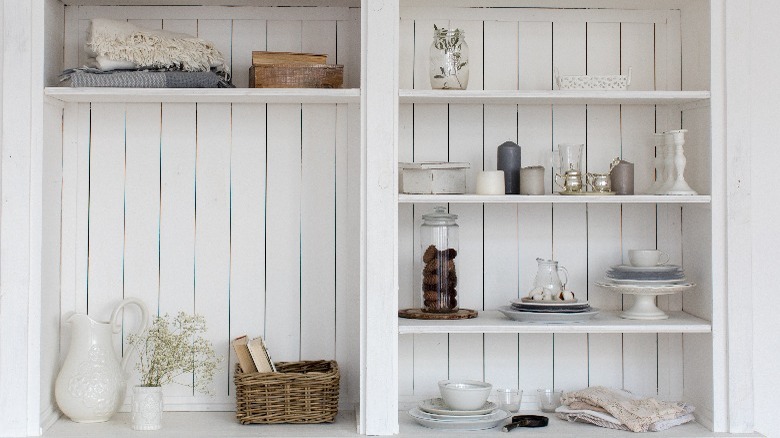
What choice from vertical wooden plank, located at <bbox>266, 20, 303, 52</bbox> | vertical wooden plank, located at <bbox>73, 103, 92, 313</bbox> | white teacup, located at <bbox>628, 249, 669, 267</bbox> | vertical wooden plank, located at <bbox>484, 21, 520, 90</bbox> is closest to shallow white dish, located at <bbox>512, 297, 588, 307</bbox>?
white teacup, located at <bbox>628, 249, 669, 267</bbox>

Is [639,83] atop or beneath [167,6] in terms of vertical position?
beneath

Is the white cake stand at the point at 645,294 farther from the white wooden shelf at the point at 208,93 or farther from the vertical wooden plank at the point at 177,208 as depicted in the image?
the vertical wooden plank at the point at 177,208

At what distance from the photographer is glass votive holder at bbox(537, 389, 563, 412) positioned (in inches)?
123

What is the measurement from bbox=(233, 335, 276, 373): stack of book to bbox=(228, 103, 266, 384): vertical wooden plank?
0.20 meters

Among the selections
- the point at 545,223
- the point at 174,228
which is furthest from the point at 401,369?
the point at 174,228

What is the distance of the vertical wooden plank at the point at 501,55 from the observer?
321 cm

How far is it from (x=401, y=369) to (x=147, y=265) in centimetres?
96

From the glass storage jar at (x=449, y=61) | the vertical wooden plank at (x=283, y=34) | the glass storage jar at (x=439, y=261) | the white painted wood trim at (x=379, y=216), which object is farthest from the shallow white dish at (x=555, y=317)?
the vertical wooden plank at (x=283, y=34)

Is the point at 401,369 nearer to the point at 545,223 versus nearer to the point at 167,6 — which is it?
the point at 545,223

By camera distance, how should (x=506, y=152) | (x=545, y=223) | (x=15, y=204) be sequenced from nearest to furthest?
1. (x=15, y=204)
2. (x=506, y=152)
3. (x=545, y=223)

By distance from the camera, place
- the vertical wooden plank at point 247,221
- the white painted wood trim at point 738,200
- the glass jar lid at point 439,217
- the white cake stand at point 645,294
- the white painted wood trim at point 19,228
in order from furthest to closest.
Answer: the vertical wooden plank at point 247,221
the glass jar lid at point 439,217
the white cake stand at point 645,294
the white painted wood trim at point 738,200
the white painted wood trim at point 19,228

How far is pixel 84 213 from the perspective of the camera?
3.13 meters

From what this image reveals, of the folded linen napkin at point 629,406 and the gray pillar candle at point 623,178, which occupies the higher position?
the gray pillar candle at point 623,178

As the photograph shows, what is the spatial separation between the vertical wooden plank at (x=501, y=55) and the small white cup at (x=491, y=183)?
17.2 inches
